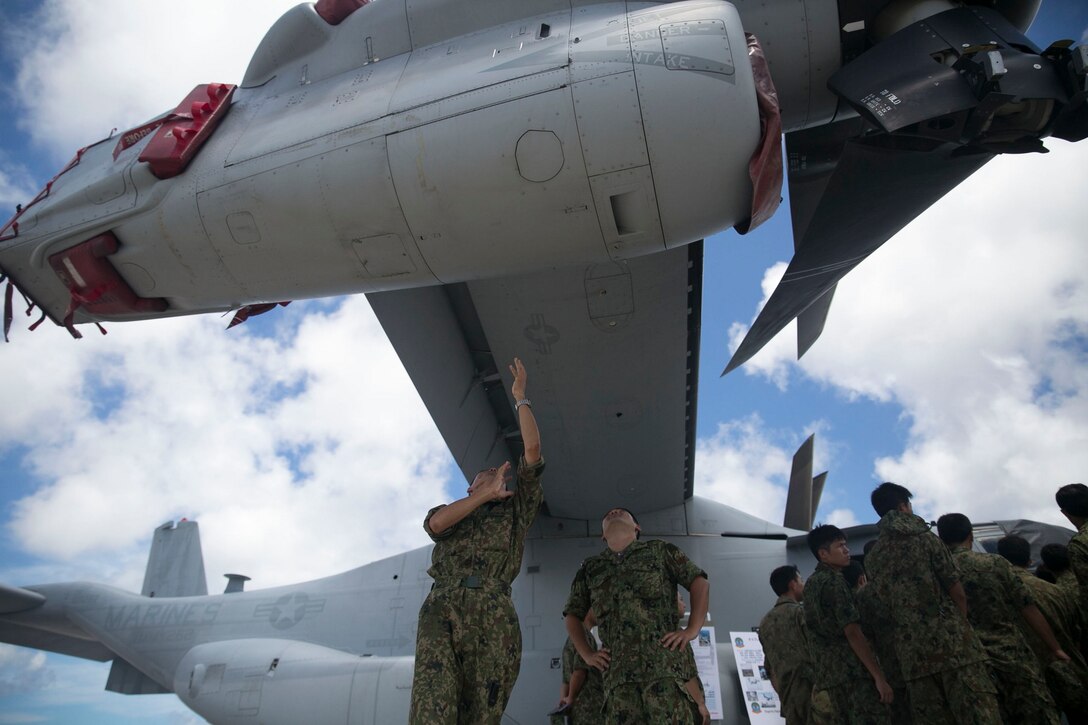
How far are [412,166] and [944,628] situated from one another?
12.0 feet

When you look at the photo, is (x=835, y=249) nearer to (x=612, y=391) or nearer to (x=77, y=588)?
(x=612, y=391)

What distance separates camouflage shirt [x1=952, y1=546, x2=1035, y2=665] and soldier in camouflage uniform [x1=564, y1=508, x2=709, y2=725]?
177 cm

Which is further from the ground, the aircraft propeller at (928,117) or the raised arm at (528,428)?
the aircraft propeller at (928,117)

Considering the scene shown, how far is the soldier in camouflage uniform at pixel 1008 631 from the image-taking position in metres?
3.29

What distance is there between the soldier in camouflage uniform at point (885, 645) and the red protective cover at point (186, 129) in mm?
4882

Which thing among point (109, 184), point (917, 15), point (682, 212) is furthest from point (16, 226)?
point (917, 15)

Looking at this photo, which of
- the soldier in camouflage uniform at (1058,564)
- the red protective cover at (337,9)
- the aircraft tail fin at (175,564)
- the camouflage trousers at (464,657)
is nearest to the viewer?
the camouflage trousers at (464,657)

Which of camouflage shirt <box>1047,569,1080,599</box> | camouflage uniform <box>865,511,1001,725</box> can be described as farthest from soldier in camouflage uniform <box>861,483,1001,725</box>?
camouflage shirt <box>1047,569,1080,599</box>

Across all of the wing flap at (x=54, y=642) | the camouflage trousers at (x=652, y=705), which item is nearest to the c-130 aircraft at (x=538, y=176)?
the camouflage trousers at (x=652, y=705)

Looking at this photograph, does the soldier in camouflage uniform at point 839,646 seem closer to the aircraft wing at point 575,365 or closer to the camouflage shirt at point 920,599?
the camouflage shirt at point 920,599

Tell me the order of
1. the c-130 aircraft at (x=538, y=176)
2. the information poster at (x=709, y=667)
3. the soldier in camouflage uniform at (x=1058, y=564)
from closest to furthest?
the c-130 aircraft at (x=538, y=176), the soldier in camouflage uniform at (x=1058, y=564), the information poster at (x=709, y=667)

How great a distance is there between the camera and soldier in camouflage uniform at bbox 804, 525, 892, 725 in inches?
145

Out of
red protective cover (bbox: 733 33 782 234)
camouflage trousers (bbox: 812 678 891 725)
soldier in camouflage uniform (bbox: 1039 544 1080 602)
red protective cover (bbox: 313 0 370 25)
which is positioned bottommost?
camouflage trousers (bbox: 812 678 891 725)

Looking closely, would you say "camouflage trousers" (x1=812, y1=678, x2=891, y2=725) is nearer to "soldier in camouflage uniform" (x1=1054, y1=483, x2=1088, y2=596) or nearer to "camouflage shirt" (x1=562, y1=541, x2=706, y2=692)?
"soldier in camouflage uniform" (x1=1054, y1=483, x2=1088, y2=596)
